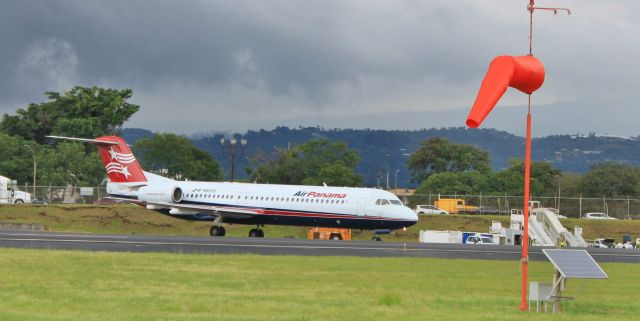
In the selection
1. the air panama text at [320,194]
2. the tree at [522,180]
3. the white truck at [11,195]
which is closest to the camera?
the air panama text at [320,194]

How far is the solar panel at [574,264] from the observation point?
20.0 metres

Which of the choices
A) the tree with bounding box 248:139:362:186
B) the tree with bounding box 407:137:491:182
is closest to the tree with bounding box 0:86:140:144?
the tree with bounding box 248:139:362:186

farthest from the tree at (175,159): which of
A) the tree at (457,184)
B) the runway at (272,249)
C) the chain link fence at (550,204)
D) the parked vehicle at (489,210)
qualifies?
the runway at (272,249)

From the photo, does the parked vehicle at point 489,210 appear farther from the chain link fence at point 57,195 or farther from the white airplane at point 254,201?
the chain link fence at point 57,195

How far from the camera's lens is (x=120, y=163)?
224 ft

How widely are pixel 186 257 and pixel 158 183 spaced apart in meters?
35.3

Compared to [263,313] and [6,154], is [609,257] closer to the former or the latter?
[263,313]

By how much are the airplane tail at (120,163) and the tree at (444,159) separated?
119 m

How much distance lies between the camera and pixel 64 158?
439ft

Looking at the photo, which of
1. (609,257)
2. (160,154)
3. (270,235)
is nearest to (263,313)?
(609,257)

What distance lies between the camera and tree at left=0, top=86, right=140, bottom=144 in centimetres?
14012

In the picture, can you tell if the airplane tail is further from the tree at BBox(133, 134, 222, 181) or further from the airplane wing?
the tree at BBox(133, 134, 222, 181)

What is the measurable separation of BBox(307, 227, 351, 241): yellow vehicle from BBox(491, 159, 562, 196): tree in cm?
6865

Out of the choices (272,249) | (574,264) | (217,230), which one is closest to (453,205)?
(217,230)
